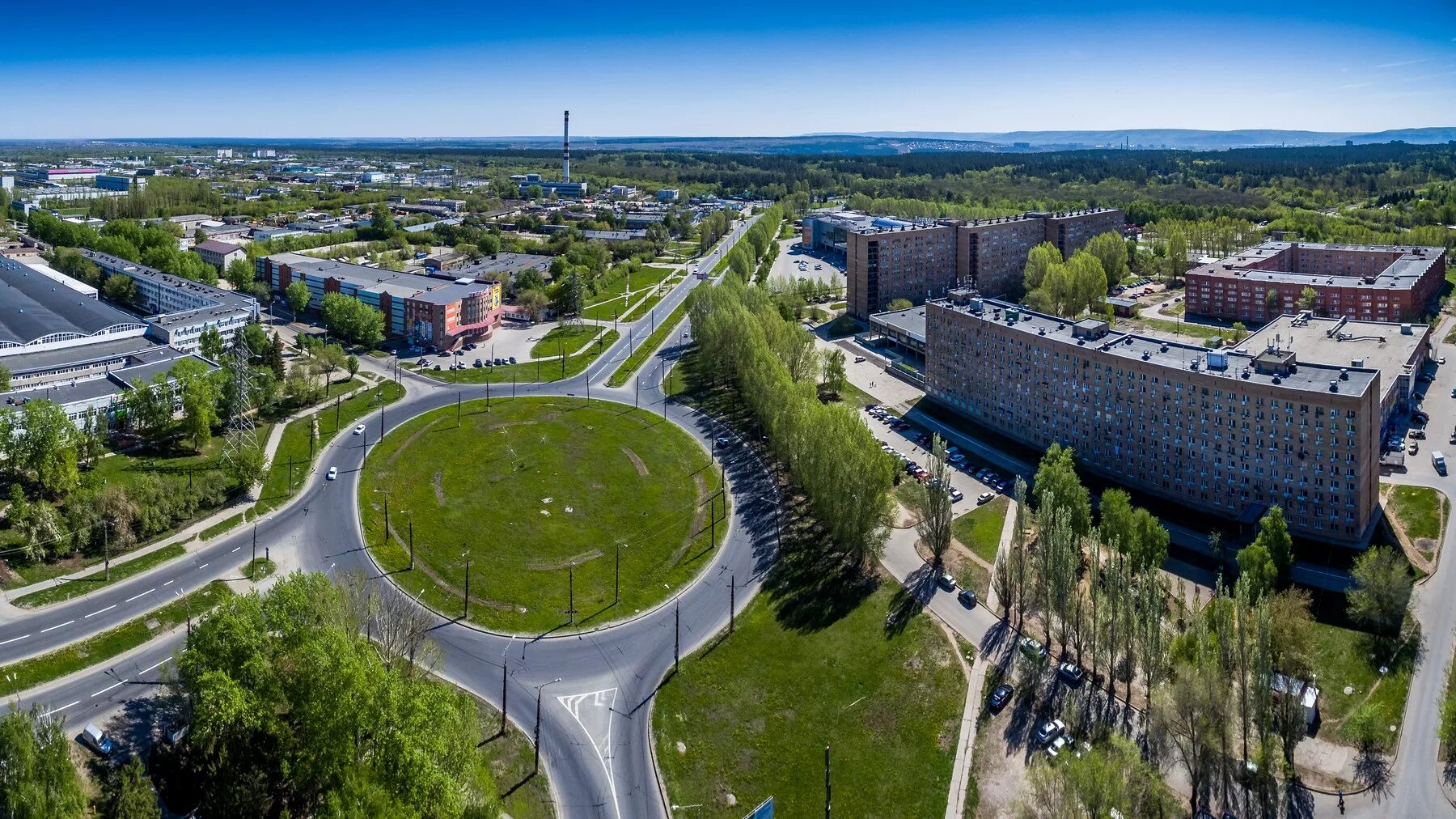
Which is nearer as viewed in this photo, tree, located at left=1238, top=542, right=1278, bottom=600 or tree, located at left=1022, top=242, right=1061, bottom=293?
tree, located at left=1238, top=542, right=1278, bottom=600

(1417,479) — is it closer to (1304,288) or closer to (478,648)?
(1304,288)

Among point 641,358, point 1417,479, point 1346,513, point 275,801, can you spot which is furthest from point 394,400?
point 1417,479

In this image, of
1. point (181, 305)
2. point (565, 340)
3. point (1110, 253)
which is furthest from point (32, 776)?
point (1110, 253)

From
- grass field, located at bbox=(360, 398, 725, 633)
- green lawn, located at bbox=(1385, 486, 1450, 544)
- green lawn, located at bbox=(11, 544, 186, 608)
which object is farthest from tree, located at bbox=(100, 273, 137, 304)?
green lawn, located at bbox=(1385, 486, 1450, 544)

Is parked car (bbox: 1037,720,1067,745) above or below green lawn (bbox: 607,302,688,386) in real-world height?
below

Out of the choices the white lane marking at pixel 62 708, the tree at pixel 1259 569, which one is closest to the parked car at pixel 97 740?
the white lane marking at pixel 62 708

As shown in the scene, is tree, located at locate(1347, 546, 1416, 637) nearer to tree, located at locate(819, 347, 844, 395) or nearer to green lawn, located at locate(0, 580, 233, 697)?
tree, located at locate(819, 347, 844, 395)

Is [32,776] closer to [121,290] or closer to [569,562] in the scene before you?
[569,562]
